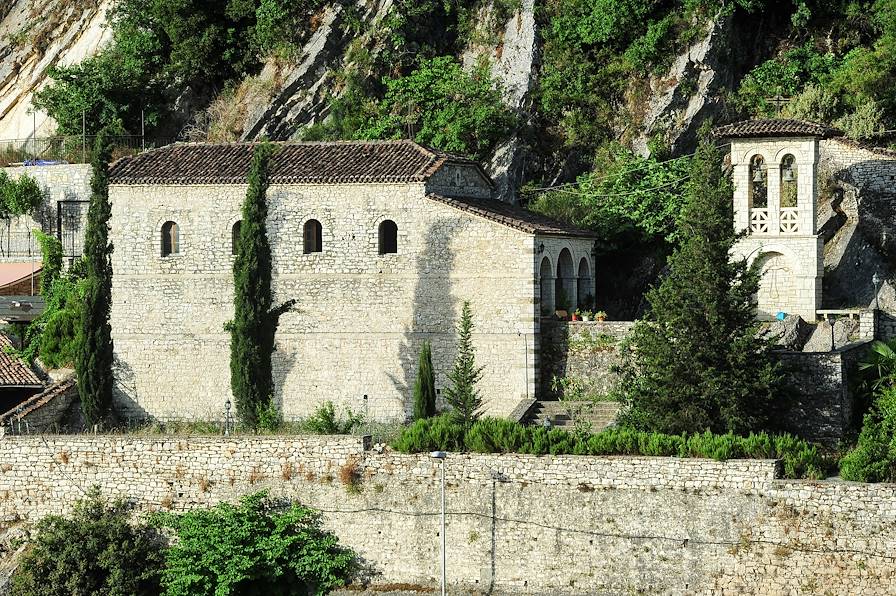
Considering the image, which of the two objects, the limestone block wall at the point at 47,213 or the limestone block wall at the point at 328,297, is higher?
the limestone block wall at the point at 47,213

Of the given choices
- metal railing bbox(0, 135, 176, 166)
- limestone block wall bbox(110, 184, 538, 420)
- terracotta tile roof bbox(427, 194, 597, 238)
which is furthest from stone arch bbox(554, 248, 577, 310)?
metal railing bbox(0, 135, 176, 166)

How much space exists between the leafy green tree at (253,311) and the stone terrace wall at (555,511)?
6479mm

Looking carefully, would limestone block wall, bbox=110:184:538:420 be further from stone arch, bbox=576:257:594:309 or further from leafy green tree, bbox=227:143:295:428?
stone arch, bbox=576:257:594:309

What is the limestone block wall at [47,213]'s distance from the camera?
50594 mm

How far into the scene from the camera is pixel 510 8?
175 feet

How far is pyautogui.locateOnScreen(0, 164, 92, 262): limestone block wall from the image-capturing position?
50.6 meters

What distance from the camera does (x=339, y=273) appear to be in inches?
1647

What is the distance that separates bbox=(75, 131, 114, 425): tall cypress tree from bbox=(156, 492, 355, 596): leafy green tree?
32.4 feet

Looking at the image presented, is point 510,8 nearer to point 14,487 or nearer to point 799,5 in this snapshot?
point 799,5

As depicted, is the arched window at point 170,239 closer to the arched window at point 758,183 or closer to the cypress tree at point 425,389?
the cypress tree at point 425,389

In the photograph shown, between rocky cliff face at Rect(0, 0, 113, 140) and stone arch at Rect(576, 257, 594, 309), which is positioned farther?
rocky cliff face at Rect(0, 0, 113, 140)

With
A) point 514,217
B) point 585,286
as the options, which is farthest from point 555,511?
point 585,286

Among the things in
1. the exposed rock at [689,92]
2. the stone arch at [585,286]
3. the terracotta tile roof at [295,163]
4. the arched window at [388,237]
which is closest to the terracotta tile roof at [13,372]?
the terracotta tile roof at [295,163]

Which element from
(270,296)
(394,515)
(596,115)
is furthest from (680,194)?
(394,515)
